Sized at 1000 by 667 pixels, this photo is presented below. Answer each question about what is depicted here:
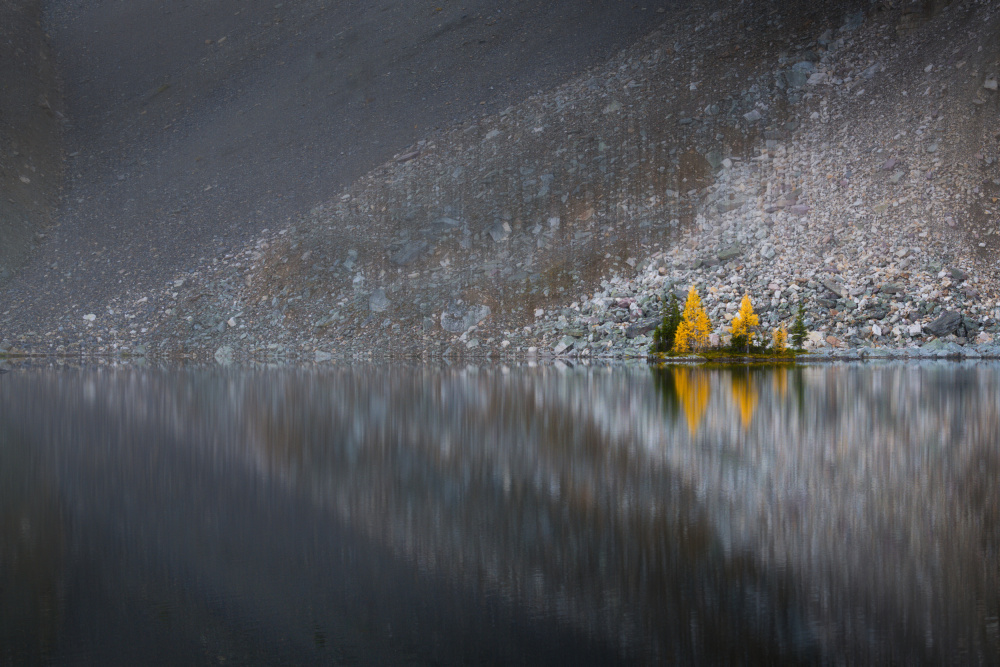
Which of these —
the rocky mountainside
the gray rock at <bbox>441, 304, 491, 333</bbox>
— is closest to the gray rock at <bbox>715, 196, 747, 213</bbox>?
the rocky mountainside

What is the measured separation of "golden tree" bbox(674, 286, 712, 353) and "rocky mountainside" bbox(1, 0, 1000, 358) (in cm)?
198

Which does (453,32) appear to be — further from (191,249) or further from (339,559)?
(339,559)

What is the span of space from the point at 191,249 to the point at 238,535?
5647 centimetres

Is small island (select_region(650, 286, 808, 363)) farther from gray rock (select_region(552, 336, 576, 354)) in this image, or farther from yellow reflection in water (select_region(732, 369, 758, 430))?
yellow reflection in water (select_region(732, 369, 758, 430))

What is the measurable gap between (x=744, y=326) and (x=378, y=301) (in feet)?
71.8

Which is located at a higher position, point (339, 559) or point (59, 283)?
point (59, 283)

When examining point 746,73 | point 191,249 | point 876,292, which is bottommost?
point 876,292

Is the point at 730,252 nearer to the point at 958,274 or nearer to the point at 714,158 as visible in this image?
the point at 714,158

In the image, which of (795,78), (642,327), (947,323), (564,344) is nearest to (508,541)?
(642,327)

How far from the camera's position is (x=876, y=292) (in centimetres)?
4738

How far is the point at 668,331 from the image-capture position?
4709 cm

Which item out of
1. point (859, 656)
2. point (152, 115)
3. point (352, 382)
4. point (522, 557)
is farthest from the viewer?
point (152, 115)

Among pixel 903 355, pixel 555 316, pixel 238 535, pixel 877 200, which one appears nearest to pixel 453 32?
pixel 555 316

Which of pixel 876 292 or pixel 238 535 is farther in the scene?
pixel 876 292
